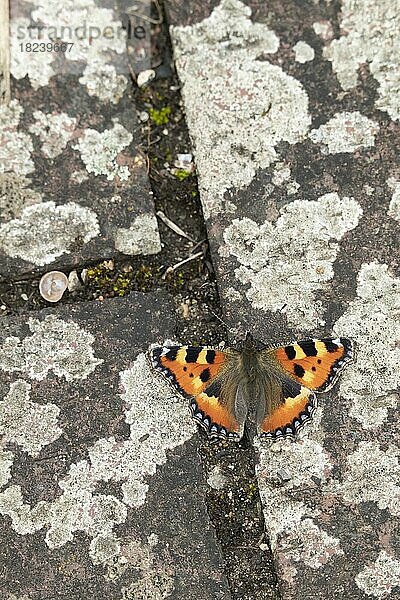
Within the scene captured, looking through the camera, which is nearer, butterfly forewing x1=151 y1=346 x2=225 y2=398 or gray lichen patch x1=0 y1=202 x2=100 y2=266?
butterfly forewing x1=151 y1=346 x2=225 y2=398

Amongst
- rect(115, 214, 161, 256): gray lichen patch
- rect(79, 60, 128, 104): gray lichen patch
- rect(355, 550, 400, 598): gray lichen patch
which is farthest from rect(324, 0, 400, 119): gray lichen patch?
rect(355, 550, 400, 598): gray lichen patch

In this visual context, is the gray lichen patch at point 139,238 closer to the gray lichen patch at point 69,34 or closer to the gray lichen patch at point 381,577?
the gray lichen patch at point 69,34

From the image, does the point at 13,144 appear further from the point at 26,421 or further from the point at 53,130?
the point at 26,421

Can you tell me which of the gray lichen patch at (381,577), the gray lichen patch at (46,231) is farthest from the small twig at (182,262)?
the gray lichen patch at (381,577)

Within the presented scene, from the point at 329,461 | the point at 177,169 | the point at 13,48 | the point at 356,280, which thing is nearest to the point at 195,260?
the point at 177,169

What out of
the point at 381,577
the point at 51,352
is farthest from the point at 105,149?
the point at 381,577

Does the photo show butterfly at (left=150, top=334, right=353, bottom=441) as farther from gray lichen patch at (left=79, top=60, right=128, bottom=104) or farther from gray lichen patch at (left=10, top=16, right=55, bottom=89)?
gray lichen patch at (left=10, top=16, right=55, bottom=89)
